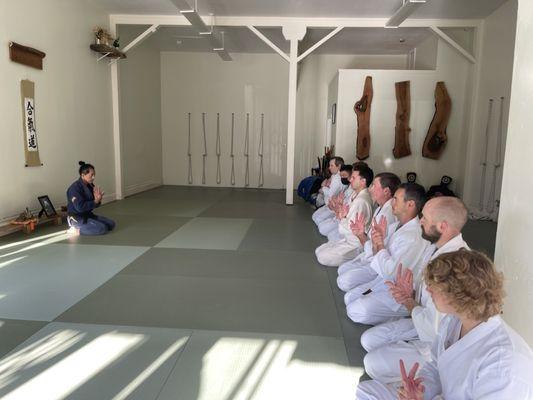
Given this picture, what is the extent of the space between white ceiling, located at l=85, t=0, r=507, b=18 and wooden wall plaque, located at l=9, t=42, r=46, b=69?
1914mm

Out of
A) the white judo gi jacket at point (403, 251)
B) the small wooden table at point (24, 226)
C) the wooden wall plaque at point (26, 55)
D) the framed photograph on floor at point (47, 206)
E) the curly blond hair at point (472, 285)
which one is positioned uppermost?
the wooden wall plaque at point (26, 55)

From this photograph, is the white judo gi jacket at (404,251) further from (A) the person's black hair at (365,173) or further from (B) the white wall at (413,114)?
(B) the white wall at (413,114)

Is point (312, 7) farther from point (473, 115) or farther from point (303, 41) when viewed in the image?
point (473, 115)

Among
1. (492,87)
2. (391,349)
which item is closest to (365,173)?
(391,349)

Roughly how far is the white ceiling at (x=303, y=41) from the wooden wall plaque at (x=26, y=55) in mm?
2956

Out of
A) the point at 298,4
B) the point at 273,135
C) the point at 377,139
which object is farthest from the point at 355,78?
the point at 273,135

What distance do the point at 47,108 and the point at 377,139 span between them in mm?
5724

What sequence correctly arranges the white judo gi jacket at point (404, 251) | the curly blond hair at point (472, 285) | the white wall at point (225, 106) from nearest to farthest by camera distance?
the curly blond hair at point (472, 285) → the white judo gi jacket at point (404, 251) → the white wall at point (225, 106)

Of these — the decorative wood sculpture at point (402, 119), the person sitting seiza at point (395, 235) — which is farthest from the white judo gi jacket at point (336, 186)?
the person sitting seiza at point (395, 235)

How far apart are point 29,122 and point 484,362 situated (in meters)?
6.03

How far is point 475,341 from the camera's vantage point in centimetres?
130

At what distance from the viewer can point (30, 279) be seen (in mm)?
3568

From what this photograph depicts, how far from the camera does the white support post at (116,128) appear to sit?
779cm

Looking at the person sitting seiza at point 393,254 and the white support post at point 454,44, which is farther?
the white support post at point 454,44
